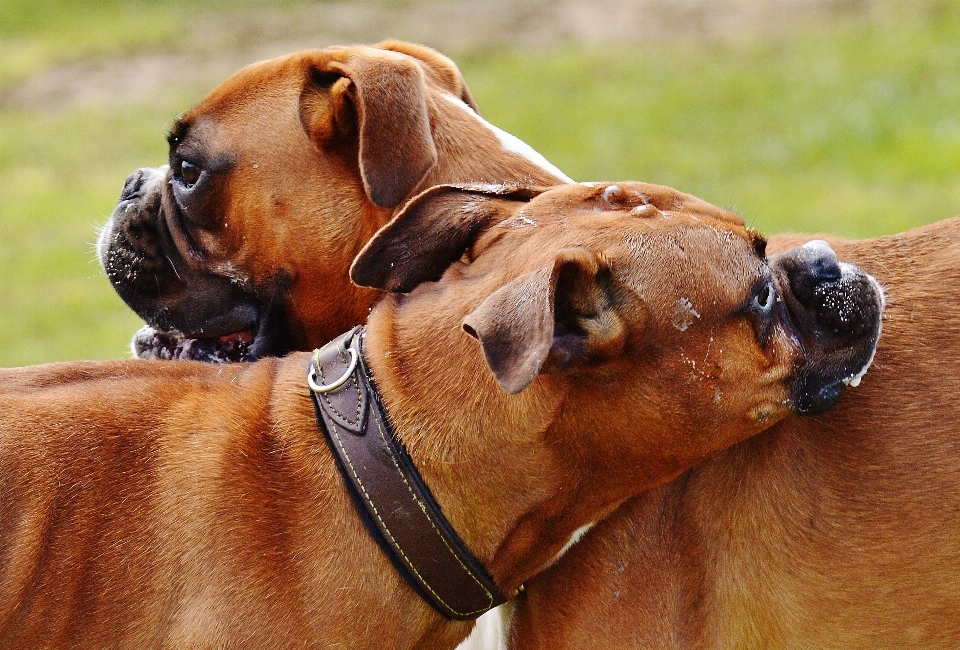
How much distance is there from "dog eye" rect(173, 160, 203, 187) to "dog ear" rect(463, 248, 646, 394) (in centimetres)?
161

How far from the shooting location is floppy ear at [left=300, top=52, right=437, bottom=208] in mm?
4031

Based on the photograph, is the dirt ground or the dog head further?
the dirt ground

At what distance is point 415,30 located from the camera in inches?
645

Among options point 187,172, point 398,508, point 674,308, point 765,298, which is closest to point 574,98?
point 187,172

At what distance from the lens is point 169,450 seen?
370cm

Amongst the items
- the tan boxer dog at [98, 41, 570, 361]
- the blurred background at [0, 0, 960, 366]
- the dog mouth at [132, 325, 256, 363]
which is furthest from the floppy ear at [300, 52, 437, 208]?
the blurred background at [0, 0, 960, 366]

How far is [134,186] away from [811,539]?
278 centimetres

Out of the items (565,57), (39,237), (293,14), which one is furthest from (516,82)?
(39,237)

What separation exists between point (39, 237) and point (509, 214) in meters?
8.22

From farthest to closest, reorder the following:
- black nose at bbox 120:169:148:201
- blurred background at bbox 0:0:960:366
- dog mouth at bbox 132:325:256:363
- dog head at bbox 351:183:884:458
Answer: blurred background at bbox 0:0:960:366 < black nose at bbox 120:169:148:201 < dog mouth at bbox 132:325:256:363 < dog head at bbox 351:183:884:458

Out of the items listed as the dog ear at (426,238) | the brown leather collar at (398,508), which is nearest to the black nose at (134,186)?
the dog ear at (426,238)

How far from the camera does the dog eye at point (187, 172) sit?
4.36m

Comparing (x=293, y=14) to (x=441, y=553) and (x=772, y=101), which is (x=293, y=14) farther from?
(x=441, y=553)

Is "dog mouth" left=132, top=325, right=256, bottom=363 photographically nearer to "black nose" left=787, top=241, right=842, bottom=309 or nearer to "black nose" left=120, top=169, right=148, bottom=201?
"black nose" left=120, top=169, right=148, bottom=201
